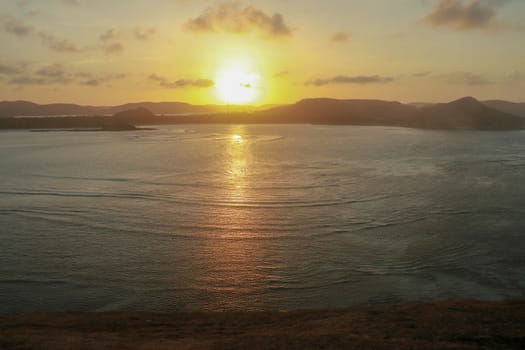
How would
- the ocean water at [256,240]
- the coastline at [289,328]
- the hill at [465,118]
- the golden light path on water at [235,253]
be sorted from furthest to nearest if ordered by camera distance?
1. the hill at [465,118]
2. the golden light path on water at [235,253]
3. the ocean water at [256,240]
4. the coastline at [289,328]

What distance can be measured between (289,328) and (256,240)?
5.02m

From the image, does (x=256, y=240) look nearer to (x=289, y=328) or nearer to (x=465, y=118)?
(x=289, y=328)

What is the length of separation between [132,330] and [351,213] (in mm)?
9083

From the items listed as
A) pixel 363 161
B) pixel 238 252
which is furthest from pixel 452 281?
pixel 363 161

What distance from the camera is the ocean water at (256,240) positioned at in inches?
332

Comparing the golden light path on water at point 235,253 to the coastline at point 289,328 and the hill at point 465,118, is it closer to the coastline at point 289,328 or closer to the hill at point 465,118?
the coastline at point 289,328

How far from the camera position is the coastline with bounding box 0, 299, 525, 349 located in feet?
19.0

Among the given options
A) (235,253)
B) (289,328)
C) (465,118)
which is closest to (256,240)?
(235,253)

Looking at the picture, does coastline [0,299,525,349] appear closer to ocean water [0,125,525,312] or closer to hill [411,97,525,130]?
ocean water [0,125,525,312]

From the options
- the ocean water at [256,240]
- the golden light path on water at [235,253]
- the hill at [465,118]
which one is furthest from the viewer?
the hill at [465,118]

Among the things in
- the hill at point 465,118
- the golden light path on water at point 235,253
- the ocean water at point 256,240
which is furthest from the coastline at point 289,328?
the hill at point 465,118

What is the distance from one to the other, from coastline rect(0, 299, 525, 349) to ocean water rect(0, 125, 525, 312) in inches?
26.2

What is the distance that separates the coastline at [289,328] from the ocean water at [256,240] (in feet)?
2.18

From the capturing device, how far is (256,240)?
37.9ft
